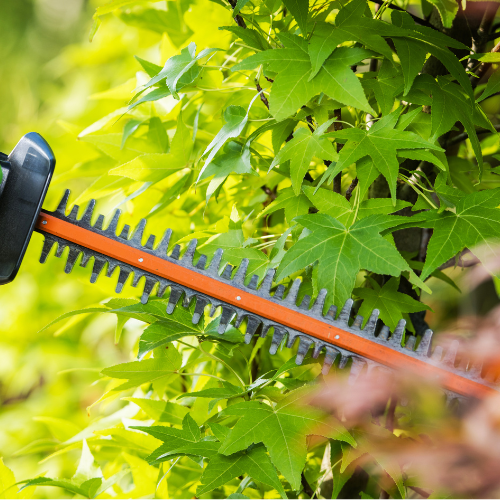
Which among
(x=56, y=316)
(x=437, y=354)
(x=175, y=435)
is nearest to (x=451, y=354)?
(x=437, y=354)

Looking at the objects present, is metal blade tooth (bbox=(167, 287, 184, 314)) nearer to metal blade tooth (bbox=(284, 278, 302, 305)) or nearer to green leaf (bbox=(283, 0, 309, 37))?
metal blade tooth (bbox=(284, 278, 302, 305))

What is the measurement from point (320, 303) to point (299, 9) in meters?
0.20

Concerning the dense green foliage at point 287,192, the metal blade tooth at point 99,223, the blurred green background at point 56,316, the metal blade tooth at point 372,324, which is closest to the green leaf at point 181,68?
the dense green foliage at point 287,192

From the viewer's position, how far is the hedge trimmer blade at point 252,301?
0.94 feet

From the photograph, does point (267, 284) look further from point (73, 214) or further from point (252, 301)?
point (73, 214)

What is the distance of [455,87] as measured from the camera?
343 millimetres

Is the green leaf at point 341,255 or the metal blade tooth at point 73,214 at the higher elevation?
the green leaf at point 341,255

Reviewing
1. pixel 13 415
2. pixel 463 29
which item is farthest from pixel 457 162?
pixel 13 415

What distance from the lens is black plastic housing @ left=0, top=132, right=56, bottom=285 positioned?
0.95ft

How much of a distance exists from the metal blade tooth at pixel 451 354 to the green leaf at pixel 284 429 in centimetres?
9

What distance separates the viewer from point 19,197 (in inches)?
11.5

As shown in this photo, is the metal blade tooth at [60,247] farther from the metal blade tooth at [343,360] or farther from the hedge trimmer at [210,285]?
the metal blade tooth at [343,360]

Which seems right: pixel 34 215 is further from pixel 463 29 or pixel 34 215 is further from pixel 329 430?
pixel 463 29

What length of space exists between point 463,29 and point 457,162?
13 cm
